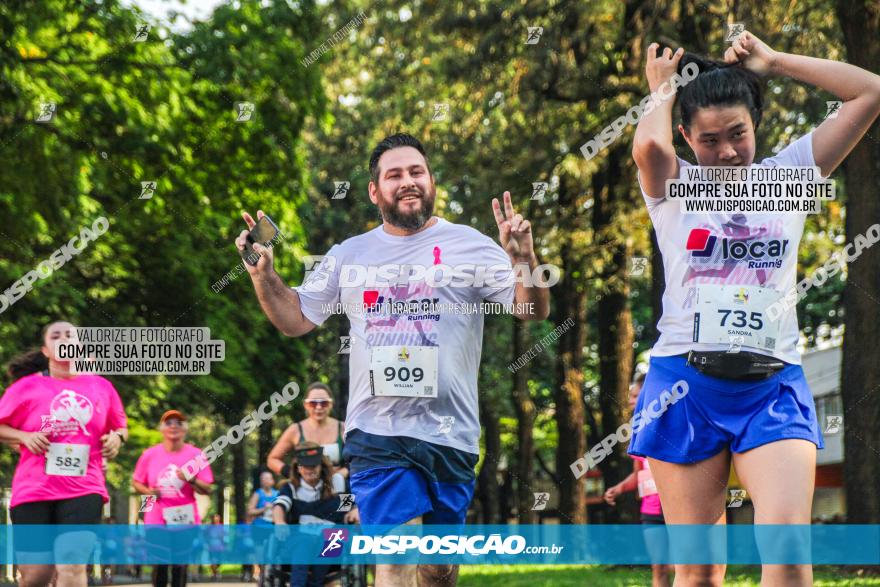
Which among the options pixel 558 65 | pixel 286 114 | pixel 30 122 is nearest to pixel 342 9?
pixel 286 114

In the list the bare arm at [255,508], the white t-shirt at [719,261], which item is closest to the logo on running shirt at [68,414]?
the white t-shirt at [719,261]

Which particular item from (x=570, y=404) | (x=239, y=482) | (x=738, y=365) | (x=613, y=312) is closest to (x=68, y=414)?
(x=738, y=365)

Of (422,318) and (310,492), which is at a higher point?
(422,318)

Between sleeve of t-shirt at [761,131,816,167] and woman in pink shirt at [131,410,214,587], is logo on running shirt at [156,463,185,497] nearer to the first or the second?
woman in pink shirt at [131,410,214,587]

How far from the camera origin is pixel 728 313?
4.86 metres

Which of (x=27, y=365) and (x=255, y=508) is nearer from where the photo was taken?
(x=27, y=365)

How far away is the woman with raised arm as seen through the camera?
4.68m

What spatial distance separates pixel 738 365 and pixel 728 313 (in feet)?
0.68

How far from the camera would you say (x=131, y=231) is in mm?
19547

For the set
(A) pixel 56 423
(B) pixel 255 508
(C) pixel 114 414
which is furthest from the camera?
(B) pixel 255 508

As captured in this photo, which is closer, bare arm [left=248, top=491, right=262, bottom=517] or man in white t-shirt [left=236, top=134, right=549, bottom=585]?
man in white t-shirt [left=236, top=134, right=549, bottom=585]

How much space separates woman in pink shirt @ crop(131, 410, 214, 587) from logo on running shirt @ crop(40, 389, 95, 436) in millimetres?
3630

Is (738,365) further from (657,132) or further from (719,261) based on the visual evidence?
(657,132)

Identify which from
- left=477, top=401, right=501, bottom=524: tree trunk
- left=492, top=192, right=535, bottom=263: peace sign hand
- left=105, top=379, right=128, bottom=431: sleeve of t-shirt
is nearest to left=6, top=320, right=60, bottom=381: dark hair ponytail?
left=105, top=379, right=128, bottom=431: sleeve of t-shirt
